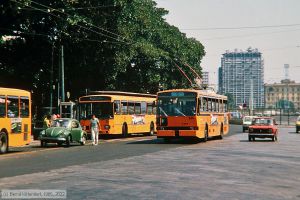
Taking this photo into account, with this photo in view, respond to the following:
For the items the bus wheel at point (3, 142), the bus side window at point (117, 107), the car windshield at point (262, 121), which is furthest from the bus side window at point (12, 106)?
the car windshield at point (262, 121)

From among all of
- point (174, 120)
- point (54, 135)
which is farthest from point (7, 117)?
point (174, 120)

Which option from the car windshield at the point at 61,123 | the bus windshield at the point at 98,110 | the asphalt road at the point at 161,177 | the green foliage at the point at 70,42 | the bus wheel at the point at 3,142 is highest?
the green foliage at the point at 70,42

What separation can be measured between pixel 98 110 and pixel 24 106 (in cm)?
1115

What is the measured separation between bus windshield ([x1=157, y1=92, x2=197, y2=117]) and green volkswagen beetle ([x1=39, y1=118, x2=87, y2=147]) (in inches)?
183

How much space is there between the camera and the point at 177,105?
3133cm

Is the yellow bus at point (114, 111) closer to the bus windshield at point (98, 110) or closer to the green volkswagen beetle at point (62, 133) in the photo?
the bus windshield at point (98, 110)

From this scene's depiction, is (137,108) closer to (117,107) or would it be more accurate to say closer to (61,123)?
(117,107)

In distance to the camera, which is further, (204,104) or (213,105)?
(213,105)

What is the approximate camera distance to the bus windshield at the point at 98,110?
120 feet

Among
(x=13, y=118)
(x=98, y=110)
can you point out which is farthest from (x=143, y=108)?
(x=13, y=118)

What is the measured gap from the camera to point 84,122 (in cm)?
3638

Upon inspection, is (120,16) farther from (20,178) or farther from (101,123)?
(20,178)

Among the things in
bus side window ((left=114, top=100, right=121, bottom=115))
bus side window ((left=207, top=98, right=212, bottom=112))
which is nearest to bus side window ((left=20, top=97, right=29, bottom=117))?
bus side window ((left=114, top=100, right=121, bottom=115))

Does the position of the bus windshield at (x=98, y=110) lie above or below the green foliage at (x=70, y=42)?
below
